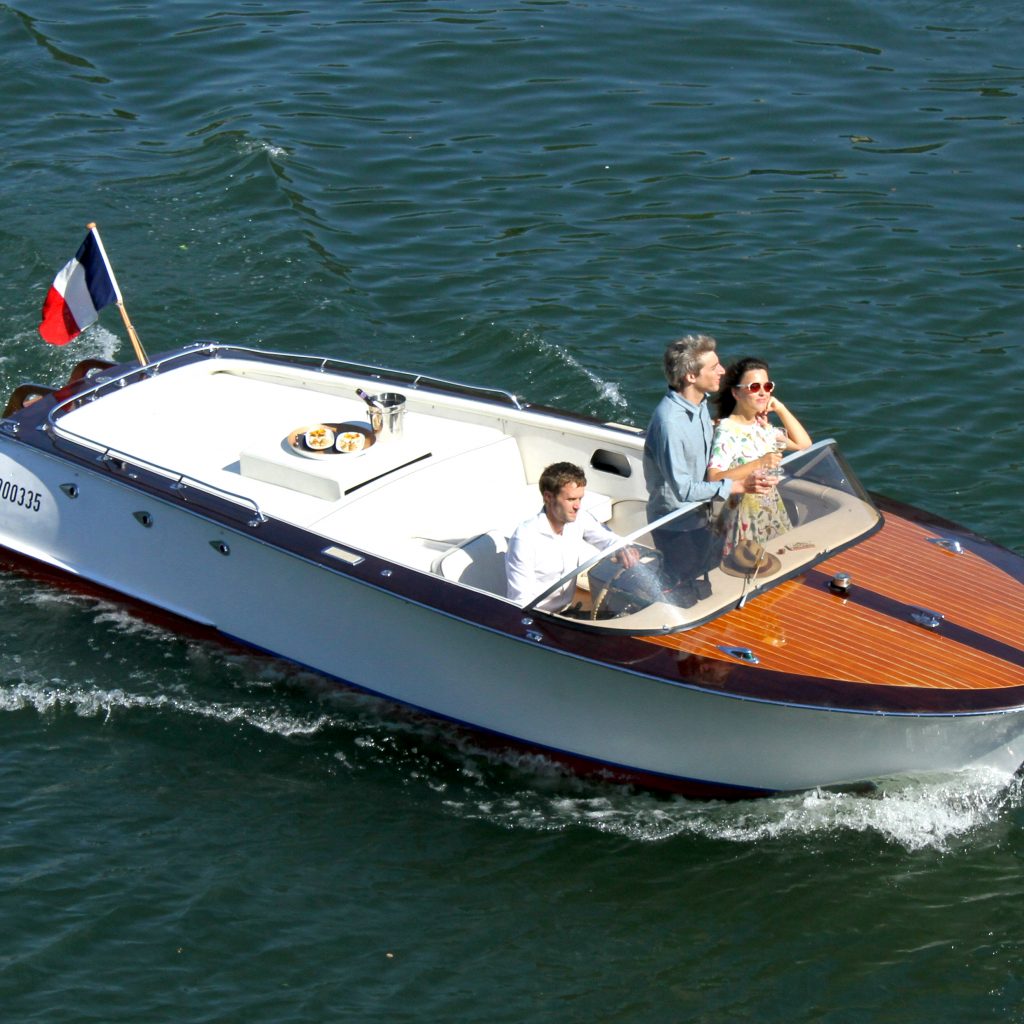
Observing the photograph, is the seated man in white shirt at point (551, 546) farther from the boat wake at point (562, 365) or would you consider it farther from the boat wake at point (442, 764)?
the boat wake at point (562, 365)

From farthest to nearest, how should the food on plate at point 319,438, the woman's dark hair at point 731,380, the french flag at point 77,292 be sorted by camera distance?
the french flag at point 77,292
the food on plate at point 319,438
the woman's dark hair at point 731,380

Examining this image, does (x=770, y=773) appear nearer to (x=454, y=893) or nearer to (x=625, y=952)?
(x=625, y=952)

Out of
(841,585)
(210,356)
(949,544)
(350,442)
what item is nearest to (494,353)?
(210,356)

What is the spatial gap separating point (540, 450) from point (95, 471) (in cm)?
278

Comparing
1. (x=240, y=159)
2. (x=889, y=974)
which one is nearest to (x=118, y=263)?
(x=240, y=159)

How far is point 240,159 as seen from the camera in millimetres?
15445

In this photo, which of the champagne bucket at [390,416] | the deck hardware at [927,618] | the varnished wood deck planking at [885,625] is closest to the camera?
the varnished wood deck planking at [885,625]

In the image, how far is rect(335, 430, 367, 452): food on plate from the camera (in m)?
9.45

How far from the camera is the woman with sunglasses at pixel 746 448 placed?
26.6 feet

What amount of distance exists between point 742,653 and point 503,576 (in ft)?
5.57

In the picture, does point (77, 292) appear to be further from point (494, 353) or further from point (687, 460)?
point (687, 460)

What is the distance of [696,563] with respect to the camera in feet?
26.2

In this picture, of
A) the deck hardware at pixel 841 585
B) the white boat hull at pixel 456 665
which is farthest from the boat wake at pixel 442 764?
the deck hardware at pixel 841 585

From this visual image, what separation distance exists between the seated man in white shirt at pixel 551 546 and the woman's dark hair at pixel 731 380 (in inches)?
36.2
